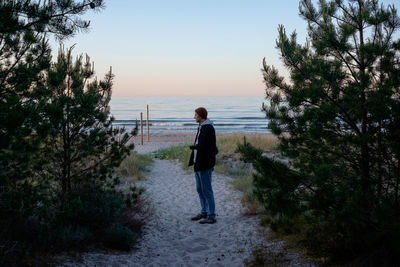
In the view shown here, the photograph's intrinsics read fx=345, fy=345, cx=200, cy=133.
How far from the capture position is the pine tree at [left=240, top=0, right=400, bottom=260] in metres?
3.43

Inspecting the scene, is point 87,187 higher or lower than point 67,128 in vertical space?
lower

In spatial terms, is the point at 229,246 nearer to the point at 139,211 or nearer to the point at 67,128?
the point at 139,211

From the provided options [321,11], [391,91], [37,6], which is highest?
[321,11]

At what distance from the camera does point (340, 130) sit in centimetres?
407

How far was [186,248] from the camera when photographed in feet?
18.3

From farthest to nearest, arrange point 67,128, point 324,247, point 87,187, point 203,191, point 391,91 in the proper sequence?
point 203,191, point 87,187, point 67,128, point 324,247, point 391,91

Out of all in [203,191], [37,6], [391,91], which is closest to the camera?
[37,6]

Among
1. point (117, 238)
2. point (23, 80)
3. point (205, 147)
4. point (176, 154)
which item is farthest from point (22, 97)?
point (176, 154)

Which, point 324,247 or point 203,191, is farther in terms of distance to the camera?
point 203,191

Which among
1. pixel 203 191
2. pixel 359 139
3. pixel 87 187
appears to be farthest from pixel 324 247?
pixel 87 187

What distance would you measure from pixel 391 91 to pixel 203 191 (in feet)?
13.0

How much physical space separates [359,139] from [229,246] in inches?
116

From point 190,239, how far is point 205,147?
5.41 ft

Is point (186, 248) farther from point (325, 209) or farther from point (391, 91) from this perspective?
point (391, 91)
